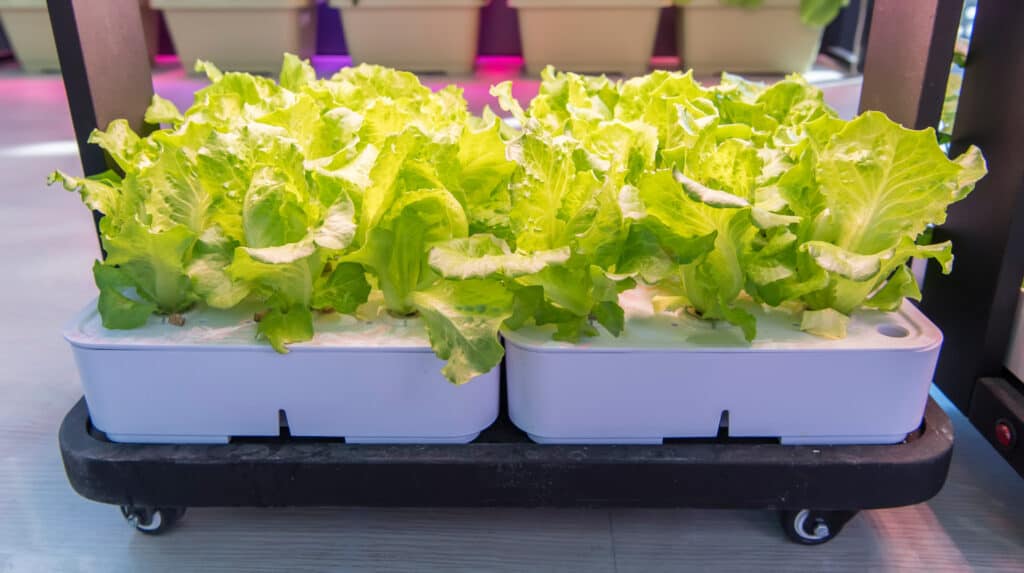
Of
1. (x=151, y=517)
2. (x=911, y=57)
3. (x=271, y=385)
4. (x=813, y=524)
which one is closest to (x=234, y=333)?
(x=271, y=385)

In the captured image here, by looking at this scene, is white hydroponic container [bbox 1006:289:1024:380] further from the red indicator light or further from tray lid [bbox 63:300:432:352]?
tray lid [bbox 63:300:432:352]

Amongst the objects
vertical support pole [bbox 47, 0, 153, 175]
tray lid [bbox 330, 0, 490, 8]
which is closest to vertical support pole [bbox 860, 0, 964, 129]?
vertical support pole [bbox 47, 0, 153, 175]

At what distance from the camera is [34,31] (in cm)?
341

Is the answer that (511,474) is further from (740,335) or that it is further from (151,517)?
(151,517)

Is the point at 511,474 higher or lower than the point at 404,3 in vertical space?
lower

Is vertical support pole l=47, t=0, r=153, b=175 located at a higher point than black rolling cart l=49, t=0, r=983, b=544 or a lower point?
higher

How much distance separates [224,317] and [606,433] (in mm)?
352

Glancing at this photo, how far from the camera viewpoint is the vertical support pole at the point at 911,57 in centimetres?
76

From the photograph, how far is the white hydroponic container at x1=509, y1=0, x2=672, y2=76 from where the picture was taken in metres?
2.57

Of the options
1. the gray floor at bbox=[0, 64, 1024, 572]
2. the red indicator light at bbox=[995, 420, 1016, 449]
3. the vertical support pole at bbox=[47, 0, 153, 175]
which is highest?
the vertical support pole at bbox=[47, 0, 153, 175]

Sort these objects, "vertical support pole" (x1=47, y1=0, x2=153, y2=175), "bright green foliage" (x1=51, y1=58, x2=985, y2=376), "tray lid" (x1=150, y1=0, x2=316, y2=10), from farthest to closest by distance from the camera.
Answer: "tray lid" (x1=150, y1=0, x2=316, y2=10)
"vertical support pole" (x1=47, y1=0, x2=153, y2=175)
"bright green foliage" (x1=51, y1=58, x2=985, y2=376)

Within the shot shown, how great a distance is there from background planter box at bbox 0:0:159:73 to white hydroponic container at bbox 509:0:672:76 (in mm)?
1657

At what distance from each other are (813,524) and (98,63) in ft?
2.63

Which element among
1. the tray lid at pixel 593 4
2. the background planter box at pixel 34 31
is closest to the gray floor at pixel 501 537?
the tray lid at pixel 593 4
